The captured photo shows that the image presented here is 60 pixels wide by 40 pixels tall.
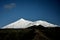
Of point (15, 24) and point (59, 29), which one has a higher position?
point (15, 24)

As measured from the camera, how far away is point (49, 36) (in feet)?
7.58

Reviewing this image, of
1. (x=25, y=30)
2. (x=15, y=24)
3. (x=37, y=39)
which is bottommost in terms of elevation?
(x=37, y=39)

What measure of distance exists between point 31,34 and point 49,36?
0.30m

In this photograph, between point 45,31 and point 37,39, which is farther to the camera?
point 45,31

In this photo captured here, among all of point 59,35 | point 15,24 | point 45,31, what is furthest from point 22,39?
point 15,24

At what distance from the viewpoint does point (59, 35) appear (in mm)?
2324

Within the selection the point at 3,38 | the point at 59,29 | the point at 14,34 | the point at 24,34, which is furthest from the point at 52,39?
the point at 3,38

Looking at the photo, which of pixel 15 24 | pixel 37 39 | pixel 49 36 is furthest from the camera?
pixel 15 24

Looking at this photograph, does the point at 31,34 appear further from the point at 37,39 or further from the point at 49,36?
the point at 49,36

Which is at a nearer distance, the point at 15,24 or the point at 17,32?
the point at 17,32

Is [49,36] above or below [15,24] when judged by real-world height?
below

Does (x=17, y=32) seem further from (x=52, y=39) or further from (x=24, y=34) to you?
(x=52, y=39)

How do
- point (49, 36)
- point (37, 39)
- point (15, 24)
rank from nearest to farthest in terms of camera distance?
point (37, 39)
point (49, 36)
point (15, 24)

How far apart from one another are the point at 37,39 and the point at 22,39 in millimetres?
255
